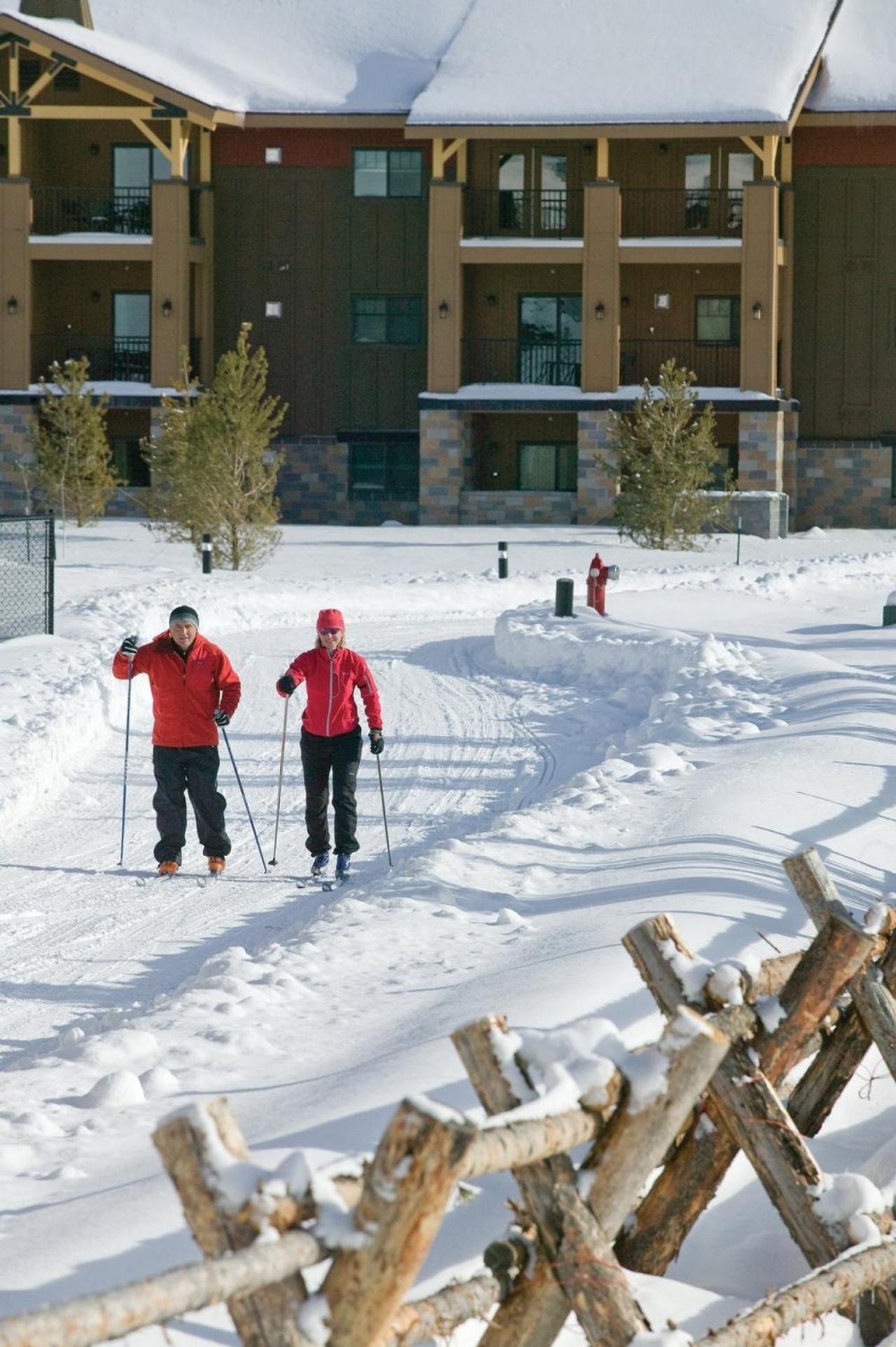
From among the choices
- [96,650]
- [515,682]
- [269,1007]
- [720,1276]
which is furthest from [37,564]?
[720,1276]

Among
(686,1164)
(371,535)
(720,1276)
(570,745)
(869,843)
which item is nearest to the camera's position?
(686,1164)

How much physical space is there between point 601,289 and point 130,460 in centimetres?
1142

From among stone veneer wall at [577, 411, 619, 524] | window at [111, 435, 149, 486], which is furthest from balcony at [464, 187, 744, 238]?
window at [111, 435, 149, 486]

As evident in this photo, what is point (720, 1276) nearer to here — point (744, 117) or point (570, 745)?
point (570, 745)

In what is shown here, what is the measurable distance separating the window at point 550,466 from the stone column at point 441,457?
6.28ft

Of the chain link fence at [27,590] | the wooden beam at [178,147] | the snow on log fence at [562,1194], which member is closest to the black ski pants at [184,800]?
the snow on log fence at [562,1194]

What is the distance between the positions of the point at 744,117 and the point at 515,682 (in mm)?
23225

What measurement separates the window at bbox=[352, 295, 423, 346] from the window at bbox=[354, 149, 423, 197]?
2.35 m

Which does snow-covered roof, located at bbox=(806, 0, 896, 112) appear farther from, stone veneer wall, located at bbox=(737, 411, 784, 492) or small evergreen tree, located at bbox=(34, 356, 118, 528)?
small evergreen tree, located at bbox=(34, 356, 118, 528)

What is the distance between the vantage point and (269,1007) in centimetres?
779

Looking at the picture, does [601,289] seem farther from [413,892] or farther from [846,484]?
[413,892]

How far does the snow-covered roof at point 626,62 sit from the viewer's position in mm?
39750

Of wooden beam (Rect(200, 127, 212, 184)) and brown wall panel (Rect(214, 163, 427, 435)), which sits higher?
wooden beam (Rect(200, 127, 212, 184))

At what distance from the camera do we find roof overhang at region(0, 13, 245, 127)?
131 ft
